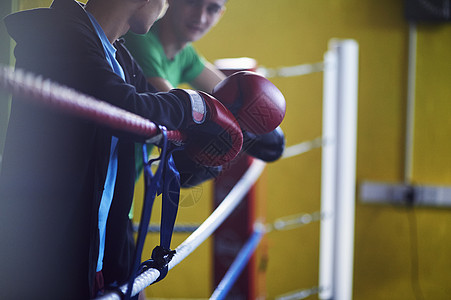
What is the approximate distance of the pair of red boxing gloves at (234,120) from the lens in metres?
0.50

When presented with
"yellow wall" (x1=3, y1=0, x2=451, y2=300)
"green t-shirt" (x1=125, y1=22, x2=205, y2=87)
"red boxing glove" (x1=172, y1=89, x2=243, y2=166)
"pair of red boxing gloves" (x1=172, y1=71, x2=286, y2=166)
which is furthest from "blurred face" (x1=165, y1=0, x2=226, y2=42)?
"yellow wall" (x1=3, y1=0, x2=451, y2=300)

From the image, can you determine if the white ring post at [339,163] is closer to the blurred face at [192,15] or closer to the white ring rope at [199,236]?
the white ring rope at [199,236]

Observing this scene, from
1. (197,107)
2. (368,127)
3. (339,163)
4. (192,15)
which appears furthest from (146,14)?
(368,127)

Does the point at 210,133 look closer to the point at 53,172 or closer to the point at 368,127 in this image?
the point at 53,172

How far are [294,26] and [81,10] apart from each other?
5.25 ft

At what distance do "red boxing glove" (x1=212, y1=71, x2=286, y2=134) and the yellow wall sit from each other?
4.53 ft

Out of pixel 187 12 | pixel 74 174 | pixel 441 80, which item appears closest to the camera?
pixel 74 174

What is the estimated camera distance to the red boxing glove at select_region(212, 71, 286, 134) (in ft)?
1.95

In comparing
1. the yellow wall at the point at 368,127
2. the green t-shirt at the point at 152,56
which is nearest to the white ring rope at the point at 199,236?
the green t-shirt at the point at 152,56

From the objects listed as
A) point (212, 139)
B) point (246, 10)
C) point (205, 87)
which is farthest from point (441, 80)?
point (212, 139)

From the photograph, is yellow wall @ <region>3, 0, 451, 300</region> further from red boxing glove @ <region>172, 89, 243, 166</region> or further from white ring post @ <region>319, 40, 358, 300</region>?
red boxing glove @ <region>172, 89, 243, 166</region>

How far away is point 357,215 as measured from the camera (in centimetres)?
201

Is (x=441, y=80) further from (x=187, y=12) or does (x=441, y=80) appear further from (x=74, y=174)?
(x=74, y=174)

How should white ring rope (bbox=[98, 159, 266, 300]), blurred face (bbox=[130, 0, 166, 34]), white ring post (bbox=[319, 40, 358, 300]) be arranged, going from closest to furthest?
white ring rope (bbox=[98, 159, 266, 300]), blurred face (bbox=[130, 0, 166, 34]), white ring post (bbox=[319, 40, 358, 300])
